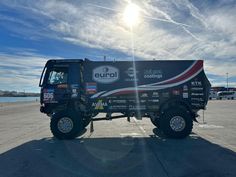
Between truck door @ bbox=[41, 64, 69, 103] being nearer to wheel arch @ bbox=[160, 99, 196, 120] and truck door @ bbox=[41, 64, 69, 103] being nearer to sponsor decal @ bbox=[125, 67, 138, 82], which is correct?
sponsor decal @ bbox=[125, 67, 138, 82]

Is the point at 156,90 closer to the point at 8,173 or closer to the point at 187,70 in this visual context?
the point at 187,70

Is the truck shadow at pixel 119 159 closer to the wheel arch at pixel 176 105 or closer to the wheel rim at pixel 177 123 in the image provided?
the wheel rim at pixel 177 123

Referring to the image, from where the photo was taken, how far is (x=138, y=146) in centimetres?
895

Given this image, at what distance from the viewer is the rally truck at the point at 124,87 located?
1092cm

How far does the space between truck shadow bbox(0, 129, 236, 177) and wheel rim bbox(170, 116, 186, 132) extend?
0.70 meters

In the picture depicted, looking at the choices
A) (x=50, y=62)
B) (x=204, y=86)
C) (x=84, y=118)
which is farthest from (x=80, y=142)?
(x=204, y=86)

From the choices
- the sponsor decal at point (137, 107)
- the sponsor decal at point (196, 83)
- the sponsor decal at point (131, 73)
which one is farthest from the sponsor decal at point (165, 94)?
the sponsor decal at point (131, 73)

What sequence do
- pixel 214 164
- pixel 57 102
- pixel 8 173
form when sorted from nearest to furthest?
pixel 8 173 → pixel 214 164 → pixel 57 102

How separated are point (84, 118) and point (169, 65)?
414 cm

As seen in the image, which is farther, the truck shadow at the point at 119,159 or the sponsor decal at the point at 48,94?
the sponsor decal at the point at 48,94

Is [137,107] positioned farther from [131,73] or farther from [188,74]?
[188,74]

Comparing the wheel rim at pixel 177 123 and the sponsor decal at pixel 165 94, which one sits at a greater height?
the sponsor decal at pixel 165 94

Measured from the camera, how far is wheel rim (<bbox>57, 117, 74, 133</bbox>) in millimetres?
10617

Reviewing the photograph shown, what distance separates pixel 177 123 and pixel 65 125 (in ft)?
14.4
